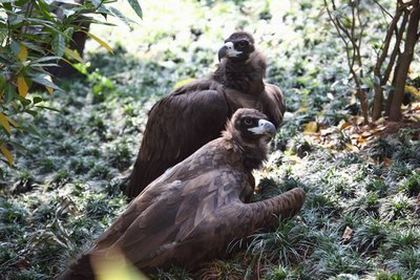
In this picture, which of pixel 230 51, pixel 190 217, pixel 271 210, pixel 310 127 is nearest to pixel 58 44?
pixel 190 217

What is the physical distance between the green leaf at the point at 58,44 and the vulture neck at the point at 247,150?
1.57 m

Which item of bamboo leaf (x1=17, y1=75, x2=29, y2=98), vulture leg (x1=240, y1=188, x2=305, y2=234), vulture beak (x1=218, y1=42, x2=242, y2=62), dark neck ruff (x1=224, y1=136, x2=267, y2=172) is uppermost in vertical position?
vulture beak (x1=218, y1=42, x2=242, y2=62)

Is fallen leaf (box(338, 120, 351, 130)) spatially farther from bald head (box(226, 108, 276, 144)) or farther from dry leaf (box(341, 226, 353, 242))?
dry leaf (box(341, 226, 353, 242))

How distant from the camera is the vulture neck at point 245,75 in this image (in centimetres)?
731

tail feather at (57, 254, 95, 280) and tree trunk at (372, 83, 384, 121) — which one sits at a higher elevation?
tree trunk at (372, 83, 384, 121)

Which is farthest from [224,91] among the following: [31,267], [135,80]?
[135,80]

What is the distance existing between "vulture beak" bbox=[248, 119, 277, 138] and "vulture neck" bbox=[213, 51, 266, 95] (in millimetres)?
1155

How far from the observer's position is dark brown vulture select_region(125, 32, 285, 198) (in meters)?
7.11

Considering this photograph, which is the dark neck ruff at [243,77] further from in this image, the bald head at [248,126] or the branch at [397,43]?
the branch at [397,43]

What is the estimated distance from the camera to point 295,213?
5.85m

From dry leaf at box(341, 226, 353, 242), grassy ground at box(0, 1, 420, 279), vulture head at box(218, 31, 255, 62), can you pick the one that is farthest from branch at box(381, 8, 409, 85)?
dry leaf at box(341, 226, 353, 242)

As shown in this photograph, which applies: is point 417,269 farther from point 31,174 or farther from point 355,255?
point 31,174

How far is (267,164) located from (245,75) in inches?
34.5

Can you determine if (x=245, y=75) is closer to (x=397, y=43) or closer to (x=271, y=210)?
(x=397, y=43)
